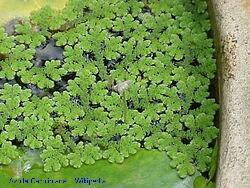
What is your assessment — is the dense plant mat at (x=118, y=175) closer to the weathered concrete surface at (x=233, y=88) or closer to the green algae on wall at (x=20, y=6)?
the weathered concrete surface at (x=233, y=88)

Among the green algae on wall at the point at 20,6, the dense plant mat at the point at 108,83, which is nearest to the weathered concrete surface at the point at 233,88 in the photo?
the dense plant mat at the point at 108,83

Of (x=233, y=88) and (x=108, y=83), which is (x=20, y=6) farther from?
(x=233, y=88)

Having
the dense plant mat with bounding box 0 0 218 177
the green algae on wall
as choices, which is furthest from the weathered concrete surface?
the green algae on wall

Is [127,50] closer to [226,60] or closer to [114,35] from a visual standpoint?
[114,35]

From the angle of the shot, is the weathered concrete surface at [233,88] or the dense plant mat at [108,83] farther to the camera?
the dense plant mat at [108,83]

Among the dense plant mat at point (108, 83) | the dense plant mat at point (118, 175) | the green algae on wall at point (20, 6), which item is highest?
the green algae on wall at point (20, 6)

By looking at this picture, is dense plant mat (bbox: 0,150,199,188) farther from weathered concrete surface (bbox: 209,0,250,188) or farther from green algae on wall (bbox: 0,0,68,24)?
green algae on wall (bbox: 0,0,68,24)

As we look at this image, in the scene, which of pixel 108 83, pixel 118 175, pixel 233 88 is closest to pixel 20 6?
pixel 108 83
